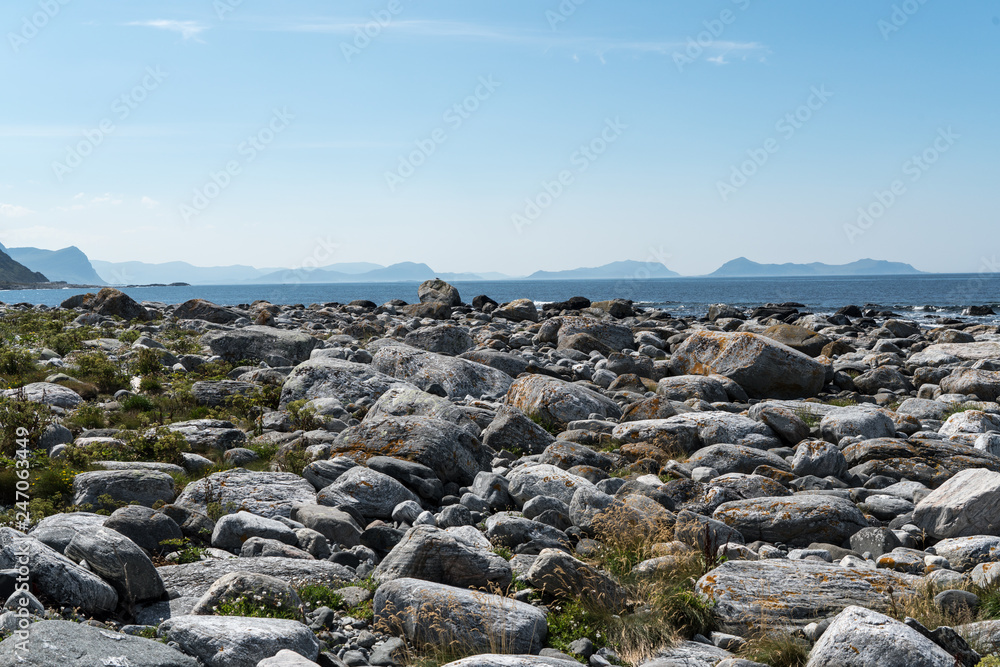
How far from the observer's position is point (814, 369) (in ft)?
54.4

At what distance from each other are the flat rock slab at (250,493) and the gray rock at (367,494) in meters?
0.26

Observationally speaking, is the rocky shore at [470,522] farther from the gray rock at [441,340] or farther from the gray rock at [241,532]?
the gray rock at [441,340]

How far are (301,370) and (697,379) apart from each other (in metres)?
8.45

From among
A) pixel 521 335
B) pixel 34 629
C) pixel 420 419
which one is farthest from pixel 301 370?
pixel 521 335

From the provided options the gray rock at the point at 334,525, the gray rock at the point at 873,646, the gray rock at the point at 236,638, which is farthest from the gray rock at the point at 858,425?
the gray rock at the point at 236,638

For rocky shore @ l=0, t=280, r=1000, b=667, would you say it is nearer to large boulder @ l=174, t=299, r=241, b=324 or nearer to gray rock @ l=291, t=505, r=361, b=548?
gray rock @ l=291, t=505, r=361, b=548

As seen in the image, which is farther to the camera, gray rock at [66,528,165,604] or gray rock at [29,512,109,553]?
gray rock at [29,512,109,553]

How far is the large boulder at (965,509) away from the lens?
7273mm

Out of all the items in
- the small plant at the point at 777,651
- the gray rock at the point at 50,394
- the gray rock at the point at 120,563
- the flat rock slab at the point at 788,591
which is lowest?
the small plant at the point at 777,651

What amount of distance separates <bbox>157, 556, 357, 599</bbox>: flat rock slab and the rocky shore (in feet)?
0.08

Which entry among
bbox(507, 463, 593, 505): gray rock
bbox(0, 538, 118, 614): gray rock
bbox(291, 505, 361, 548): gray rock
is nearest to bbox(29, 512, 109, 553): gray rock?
bbox(0, 538, 118, 614): gray rock

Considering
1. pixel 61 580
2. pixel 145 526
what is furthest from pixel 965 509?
pixel 61 580

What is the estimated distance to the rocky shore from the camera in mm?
4797

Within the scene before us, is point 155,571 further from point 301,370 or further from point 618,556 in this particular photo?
point 301,370
